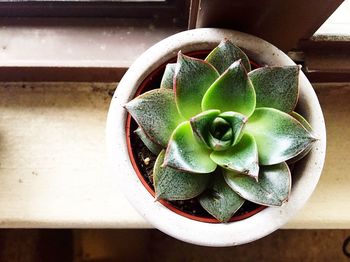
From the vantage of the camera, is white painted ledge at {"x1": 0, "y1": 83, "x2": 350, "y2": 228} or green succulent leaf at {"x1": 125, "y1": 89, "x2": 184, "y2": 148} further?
white painted ledge at {"x1": 0, "y1": 83, "x2": 350, "y2": 228}

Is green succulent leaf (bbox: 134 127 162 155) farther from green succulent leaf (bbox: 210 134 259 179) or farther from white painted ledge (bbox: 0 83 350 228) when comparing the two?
white painted ledge (bbox: 0 83 350 228)

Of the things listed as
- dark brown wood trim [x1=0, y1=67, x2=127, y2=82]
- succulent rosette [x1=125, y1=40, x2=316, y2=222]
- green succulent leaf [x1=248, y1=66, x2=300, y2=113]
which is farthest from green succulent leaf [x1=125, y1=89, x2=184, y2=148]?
dark brown wood trim [x1=0, y1=67, x2=127, y2=82]

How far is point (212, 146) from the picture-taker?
1.88 feet

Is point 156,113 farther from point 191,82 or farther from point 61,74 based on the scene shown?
point 61,74

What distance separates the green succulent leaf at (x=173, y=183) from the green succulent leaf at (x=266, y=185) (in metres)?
0.04

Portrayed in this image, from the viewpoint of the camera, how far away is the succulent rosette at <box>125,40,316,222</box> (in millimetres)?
565

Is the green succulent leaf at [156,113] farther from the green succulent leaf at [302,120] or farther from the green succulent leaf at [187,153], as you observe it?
the green succulent leaf at [302,120]

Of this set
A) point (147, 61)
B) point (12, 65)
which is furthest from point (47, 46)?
point (147, 61)

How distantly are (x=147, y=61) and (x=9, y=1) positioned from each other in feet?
0.91

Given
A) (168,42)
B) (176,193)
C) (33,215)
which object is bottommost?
(33,215)

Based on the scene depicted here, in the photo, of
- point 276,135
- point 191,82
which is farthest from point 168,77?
point 276,135

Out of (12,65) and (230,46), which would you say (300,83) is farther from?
(12,65)

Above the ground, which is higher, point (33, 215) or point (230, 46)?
point (230, 46)

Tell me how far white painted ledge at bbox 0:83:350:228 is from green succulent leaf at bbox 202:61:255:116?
10.7 inches
